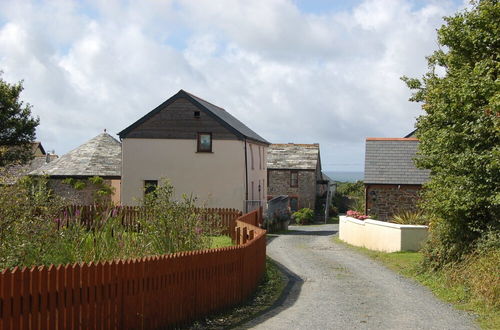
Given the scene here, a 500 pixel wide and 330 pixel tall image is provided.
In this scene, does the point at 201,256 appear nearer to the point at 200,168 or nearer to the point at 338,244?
the point at 338,244

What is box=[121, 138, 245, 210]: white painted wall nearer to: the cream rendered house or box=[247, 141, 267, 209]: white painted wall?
the cream rendered house

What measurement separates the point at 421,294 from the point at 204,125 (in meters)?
22.5

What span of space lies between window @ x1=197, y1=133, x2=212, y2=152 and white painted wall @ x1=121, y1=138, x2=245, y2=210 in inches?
10.1

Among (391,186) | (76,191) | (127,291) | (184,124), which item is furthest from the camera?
(76,191)

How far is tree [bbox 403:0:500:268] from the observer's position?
1361 centimetres

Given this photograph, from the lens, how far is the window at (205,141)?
3447 centimetres

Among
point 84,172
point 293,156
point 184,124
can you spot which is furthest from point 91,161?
point 293,156

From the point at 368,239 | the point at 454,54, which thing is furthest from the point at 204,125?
the point at 454,54

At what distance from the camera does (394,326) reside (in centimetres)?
1028

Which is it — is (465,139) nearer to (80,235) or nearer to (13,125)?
(80,235)

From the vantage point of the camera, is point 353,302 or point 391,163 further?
point 391,163

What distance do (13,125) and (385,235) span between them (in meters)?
26.8

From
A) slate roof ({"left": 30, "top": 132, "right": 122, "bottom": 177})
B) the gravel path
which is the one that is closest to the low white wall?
the gravel path

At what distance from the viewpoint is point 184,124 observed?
113ft
